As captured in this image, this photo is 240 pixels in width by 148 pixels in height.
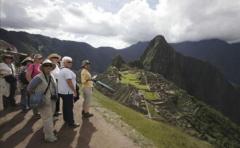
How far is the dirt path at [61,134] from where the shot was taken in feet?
35.8

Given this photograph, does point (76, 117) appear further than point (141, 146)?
Yes

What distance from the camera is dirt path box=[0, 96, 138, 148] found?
10898mm

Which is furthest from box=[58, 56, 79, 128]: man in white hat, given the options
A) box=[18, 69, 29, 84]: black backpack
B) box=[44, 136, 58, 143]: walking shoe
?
box=[18, 69, 29, 84]: black backpack

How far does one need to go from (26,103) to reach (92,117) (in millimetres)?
2978

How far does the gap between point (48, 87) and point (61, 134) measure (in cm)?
207

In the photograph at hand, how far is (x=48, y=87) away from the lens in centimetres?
1066

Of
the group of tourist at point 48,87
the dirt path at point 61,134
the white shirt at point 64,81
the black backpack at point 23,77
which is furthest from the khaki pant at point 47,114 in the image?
the black backpack at point 23,77

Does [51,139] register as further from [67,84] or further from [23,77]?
[23,77]

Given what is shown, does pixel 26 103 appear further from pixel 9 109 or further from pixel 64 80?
pixel 64 80

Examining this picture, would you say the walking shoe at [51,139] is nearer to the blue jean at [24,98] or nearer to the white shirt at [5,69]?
the blue jean at [24,98]

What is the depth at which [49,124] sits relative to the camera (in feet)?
34.8

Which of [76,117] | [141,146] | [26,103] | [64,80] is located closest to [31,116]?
[26,103]

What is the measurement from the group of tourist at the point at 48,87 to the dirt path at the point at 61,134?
359 mm

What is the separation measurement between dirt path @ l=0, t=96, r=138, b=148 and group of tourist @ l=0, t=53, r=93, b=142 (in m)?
0.36
